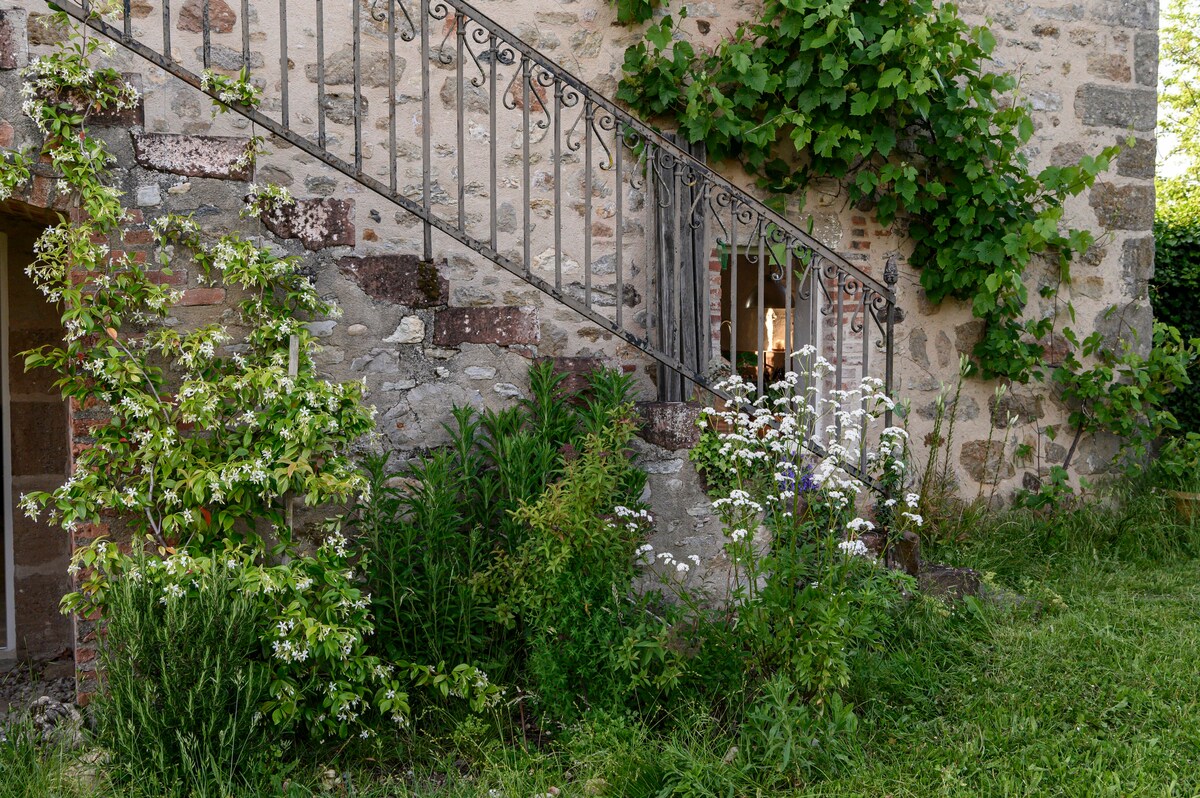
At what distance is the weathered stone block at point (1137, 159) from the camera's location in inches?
257

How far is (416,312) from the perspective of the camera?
3.79 metres

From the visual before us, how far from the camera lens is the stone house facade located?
367cm

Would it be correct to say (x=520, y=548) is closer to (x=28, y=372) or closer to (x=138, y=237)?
(x=138, y=237)

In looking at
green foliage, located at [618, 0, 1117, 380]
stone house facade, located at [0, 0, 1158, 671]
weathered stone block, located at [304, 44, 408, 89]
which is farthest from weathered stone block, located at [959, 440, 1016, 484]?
weathered stone block, located at [304, 44, 408, 89]

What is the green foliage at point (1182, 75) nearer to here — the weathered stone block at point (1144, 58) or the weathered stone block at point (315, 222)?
the weathered stone block at point (1144, 58)

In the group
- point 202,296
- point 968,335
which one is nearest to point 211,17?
point 202,296

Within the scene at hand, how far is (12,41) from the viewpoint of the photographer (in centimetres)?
330

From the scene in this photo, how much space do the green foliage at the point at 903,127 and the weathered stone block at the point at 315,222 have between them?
2513 mm

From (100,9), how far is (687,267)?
3.18 meters

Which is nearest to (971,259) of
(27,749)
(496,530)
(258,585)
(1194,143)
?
(496,530)

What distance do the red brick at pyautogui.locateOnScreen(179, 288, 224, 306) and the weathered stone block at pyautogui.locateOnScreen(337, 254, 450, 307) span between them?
1.55 feet

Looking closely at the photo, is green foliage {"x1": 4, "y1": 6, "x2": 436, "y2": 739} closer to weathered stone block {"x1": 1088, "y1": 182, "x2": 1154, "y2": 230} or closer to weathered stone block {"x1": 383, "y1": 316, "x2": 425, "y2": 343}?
weathered stone block {"x1": 383, "y1": 316, "x2": 425, "y2": 343}

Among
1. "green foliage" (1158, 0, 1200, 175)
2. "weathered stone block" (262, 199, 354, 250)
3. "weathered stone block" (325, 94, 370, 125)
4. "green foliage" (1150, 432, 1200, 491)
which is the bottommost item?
"green foliage" (1150, 432, 1200, 491)

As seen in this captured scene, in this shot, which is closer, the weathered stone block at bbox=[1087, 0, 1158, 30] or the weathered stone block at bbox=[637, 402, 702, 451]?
the weathered stone block at bbox=[637, 402, 702, 451]
